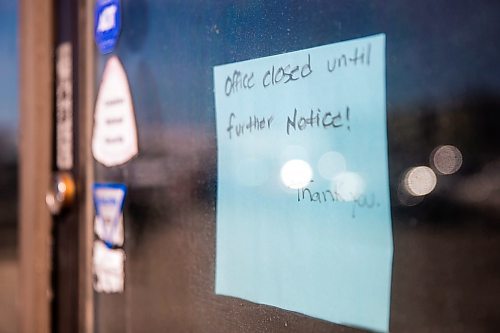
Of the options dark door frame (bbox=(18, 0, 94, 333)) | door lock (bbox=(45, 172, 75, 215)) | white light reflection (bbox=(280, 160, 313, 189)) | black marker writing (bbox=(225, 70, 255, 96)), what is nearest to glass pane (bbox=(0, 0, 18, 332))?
dark door frame (bbox=(18, 0, 94, 333))

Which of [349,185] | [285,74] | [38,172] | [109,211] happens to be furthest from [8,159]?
[349,185]

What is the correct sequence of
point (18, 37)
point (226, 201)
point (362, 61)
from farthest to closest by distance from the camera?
point (18, 37)
point (226, 201)
point (362, 61)

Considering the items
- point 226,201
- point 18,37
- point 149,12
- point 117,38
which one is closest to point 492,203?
point 226,201

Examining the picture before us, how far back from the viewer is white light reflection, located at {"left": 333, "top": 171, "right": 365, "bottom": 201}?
0.78 meters

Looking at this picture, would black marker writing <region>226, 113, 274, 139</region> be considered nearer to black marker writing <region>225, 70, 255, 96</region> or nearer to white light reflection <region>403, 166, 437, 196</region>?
black marker writing <region>225, 70, 255, 96</region>

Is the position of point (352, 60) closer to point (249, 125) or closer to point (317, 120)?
point (317, 120)

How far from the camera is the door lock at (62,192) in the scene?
1.45m

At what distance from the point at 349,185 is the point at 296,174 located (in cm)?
11

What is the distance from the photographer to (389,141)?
2.42ft

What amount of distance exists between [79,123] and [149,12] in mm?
344

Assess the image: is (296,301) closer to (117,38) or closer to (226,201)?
A: (226,201)

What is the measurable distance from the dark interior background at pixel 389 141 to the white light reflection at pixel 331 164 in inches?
3.2

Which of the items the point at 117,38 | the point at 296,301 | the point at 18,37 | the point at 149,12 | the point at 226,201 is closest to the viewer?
the point at 296,301

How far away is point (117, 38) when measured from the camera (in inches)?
51.9
